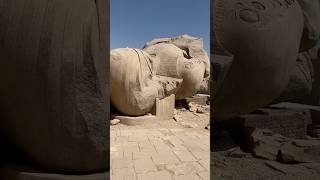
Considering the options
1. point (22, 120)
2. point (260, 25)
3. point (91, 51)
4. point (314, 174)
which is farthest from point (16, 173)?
point (314, 174)

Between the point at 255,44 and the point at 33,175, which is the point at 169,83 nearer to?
the point at 255,44

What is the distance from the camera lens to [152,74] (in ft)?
24.7

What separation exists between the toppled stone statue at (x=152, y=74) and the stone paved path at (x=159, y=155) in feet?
3.70

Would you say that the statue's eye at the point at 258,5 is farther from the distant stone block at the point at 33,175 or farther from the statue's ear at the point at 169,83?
the statue's ear at the point at 169,83

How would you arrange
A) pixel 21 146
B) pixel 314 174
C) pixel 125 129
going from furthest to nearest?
pixel 125 129 < pixel 314 174 < pixel 21 146

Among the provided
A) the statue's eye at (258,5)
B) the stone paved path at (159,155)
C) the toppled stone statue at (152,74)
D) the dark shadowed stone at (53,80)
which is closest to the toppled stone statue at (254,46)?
the statue's eye at (258,5)

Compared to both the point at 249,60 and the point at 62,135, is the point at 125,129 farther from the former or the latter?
the point at 62,135

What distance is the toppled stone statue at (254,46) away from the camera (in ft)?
7.63

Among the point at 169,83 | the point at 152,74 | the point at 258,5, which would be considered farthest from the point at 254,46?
the point at 169,83

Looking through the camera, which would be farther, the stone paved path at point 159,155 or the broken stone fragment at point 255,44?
the stone paved path at point 159,155

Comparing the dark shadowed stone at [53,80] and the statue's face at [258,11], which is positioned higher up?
the statue's face at [258,11]

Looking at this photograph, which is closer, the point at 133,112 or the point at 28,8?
the point at 28,8

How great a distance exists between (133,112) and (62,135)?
5.62 meters

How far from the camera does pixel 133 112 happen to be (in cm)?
662
